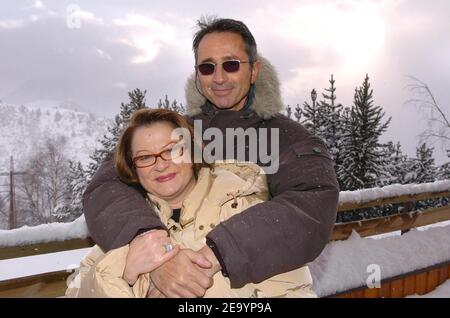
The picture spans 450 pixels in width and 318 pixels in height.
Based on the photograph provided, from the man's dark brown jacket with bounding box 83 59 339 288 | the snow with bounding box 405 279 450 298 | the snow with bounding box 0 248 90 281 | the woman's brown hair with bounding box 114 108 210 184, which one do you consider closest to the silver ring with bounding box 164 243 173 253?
the man's dark brown jacket with bounding box 83 59 339 288

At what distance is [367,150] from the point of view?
108 ft

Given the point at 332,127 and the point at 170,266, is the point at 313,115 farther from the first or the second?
the point at 170,266

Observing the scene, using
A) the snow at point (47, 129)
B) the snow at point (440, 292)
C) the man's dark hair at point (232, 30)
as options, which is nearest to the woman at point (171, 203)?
the man's dark hair at point (232, 30)

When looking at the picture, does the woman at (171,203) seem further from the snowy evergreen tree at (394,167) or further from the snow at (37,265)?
the snowy evergreen tree at (394,167)

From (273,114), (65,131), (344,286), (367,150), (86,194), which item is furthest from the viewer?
(65,131)

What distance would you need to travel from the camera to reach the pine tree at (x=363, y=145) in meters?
32.9

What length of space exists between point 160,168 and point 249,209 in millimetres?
495

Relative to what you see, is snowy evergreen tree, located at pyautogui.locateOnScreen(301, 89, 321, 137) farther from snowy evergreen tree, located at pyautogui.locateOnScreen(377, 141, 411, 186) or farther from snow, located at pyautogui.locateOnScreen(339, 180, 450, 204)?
snow, located at pyautogui.locateOnScreen(339, 180, 450, 204)

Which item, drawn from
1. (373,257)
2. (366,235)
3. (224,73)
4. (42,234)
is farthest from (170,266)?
(366,235)

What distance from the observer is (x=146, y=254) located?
1586 millimetres

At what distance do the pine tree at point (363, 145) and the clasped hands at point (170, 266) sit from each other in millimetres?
32552

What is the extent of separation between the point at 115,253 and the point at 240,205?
0.54m
